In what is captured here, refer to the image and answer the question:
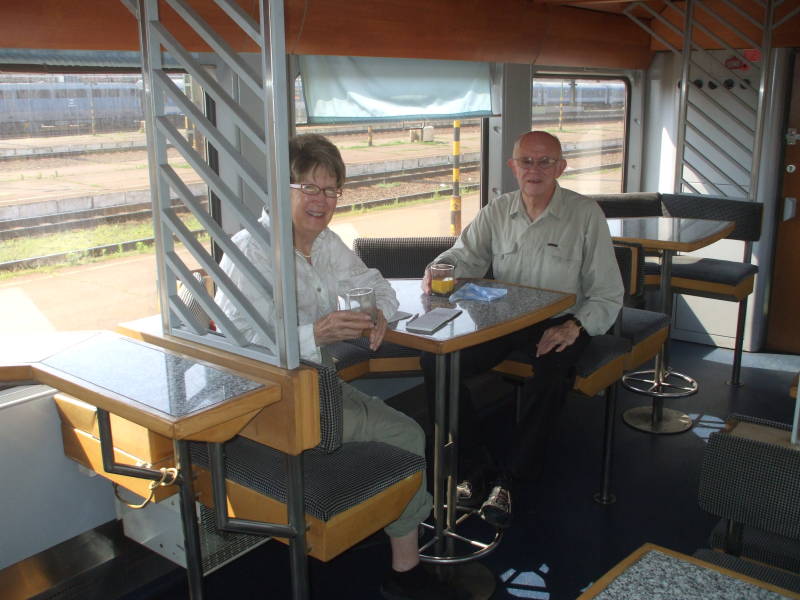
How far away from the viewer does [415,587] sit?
8.85ft

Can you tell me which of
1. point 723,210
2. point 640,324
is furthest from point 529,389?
point 723,210

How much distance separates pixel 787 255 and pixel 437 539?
3717 mm

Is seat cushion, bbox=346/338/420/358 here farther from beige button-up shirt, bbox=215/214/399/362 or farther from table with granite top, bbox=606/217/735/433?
table with granite top, bbox=606/217/735/433

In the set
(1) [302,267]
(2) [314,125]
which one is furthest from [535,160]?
(1) [302,267]

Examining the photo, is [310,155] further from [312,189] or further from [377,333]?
[377,333]

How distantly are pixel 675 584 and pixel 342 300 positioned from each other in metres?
1.91

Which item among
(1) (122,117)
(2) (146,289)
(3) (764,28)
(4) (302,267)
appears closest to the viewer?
(4) (302,267)

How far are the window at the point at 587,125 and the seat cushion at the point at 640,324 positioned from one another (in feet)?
5.59

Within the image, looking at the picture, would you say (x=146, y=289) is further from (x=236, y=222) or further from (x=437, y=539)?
(x=437, y=539)

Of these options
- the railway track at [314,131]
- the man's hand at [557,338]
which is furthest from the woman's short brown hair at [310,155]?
the man's hand at [557,338]

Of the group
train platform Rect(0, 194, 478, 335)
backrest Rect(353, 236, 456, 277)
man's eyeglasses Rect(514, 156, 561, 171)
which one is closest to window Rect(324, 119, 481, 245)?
backrest Rect(353, 236, 456, 277)

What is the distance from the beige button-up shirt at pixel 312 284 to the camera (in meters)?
2.29

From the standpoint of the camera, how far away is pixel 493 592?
2811mm

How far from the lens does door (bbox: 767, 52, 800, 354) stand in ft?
16.8
